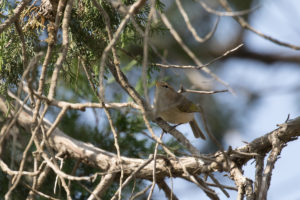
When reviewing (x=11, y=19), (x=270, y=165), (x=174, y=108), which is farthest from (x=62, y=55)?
(x=174, y=108)

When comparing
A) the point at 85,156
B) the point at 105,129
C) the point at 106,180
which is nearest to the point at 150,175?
the point at 106,180

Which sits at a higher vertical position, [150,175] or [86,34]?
[86,34]

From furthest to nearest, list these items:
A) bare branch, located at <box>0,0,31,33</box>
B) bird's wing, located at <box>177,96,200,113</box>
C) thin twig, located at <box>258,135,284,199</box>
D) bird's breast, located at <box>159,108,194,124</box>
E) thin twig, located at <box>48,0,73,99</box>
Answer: bird's wing, located at <box>177,96,200,113</box> < bird's breast, located at <box>159,108,194,124</box> < thin twig, located at <box>258,135,284,199</box> < bare branch, located at <box>0,0,31,33</box> < thin twig, located at <box>48,0,73,99</box>

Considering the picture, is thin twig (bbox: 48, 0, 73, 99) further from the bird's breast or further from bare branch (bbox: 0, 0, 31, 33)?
the bird's breast

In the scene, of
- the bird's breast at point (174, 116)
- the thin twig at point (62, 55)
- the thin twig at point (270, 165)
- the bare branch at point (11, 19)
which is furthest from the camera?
the bird's breast at point (174, 116)

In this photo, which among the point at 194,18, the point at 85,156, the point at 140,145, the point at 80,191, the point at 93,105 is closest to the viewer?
the point at 93,105

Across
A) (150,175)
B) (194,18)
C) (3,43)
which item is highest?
(194,18)

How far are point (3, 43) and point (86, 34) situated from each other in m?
0.61

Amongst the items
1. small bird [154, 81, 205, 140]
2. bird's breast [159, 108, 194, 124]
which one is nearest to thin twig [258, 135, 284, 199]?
small bird [154, 81, 205, 140]

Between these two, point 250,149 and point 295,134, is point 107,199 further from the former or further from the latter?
point 295,134

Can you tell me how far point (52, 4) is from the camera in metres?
3.12

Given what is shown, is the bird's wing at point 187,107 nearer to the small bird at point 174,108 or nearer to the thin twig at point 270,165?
the small bird at point 174,108

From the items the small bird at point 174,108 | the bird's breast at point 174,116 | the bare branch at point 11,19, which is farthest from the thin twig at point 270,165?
the bare branch at point 11,19

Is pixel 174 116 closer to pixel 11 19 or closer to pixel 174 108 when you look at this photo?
pixel 174 108
